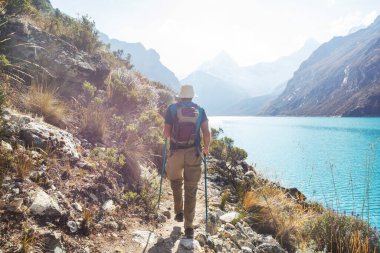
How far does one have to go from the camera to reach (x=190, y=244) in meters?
5.26

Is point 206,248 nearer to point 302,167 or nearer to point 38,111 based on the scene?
point 38,111

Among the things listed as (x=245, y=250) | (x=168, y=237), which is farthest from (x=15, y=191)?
(x=245, y=250)

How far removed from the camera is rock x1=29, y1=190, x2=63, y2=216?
4.28 meters

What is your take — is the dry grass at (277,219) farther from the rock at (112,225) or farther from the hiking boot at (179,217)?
the rock at (112,225)

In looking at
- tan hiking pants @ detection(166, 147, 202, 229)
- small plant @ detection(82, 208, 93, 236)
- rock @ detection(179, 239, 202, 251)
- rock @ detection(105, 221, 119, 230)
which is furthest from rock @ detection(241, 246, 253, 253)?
small plant @ detection(82, 208, 93, 236)

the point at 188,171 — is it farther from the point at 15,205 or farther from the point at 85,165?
the point at 15,205

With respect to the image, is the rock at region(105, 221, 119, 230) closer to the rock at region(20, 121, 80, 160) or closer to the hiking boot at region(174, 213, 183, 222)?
the hiking boot at region(174, 213, 183, 222)

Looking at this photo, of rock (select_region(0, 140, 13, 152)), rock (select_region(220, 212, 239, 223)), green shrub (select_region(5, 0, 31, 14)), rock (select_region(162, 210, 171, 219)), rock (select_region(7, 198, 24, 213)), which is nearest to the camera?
rock (select_region(7, 198, 24, 213))

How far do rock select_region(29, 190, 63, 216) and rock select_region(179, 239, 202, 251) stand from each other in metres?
2.12

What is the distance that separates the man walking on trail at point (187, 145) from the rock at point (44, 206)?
2.23 metres

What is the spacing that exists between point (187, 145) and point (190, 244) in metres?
1.79

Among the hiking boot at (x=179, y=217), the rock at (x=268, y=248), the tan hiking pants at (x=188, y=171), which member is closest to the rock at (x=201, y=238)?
the tan hiking pants at (x=188, y=171)

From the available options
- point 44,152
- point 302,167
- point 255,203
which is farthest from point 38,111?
point 302,167

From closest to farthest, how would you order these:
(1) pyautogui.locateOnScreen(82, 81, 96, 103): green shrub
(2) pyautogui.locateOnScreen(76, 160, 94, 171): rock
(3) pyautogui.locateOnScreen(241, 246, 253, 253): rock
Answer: (3) pyautogui.locateOnScreen(241, 246, 253, 253): rock → (2) pyautogui.locateOnScreen(76, 160, 94, 171): rock → (1) pyautogui.locateOnScreen(82, 81, 96, 103): green shrub
